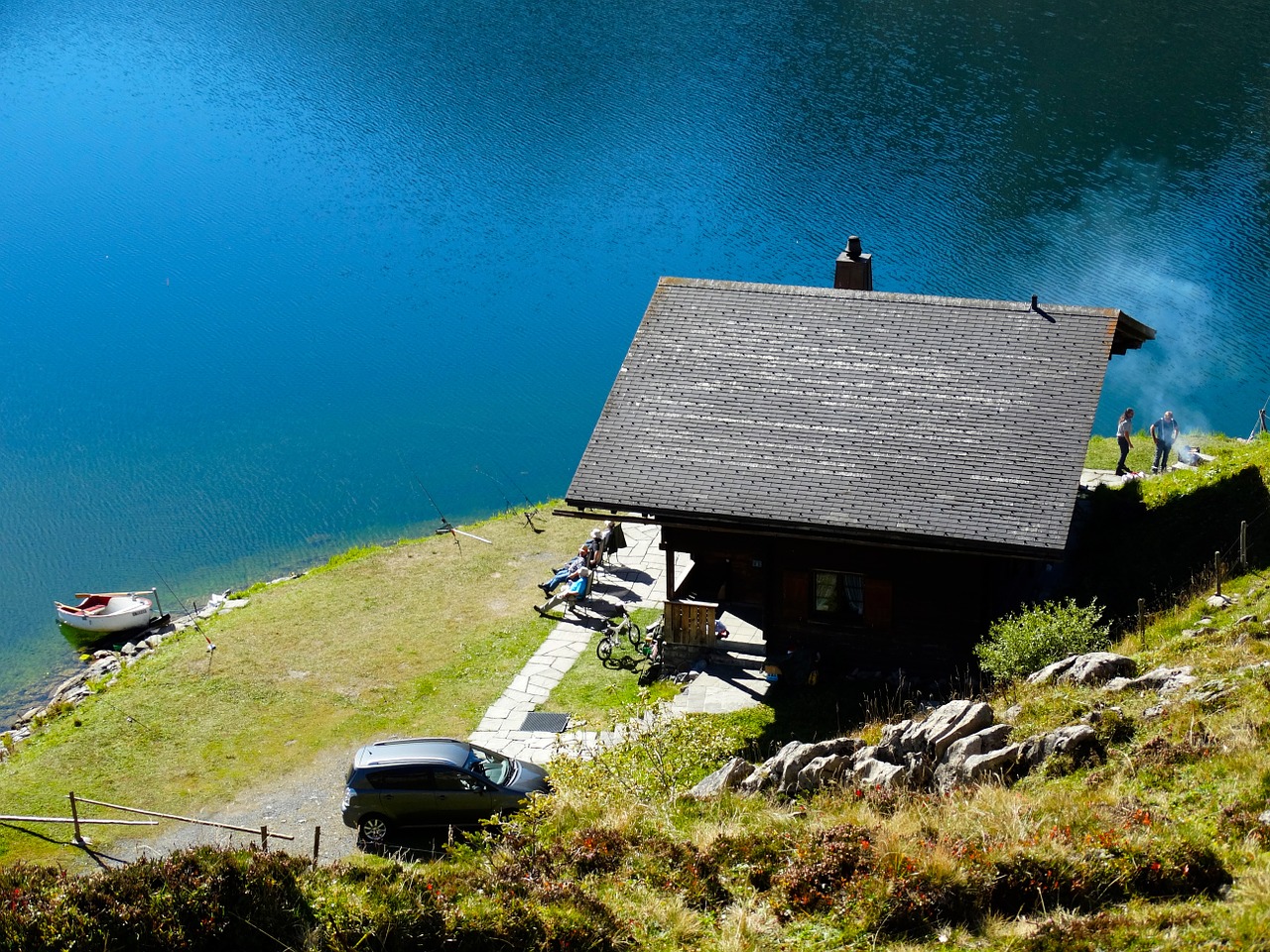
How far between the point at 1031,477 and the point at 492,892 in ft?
38.0

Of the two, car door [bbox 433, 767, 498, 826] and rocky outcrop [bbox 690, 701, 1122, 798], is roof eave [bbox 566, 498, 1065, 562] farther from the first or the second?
car door [bbox 433, 767, 498, 826]

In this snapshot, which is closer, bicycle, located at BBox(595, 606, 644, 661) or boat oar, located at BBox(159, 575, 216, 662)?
bicycle, located at BBox(595, 606, 644, 661)

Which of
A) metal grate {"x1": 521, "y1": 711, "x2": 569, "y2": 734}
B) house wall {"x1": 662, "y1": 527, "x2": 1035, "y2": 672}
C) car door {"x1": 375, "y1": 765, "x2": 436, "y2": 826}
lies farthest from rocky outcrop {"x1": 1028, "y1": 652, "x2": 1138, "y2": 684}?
car door {"x1": 375, "y1": 765, "x2": 436, "y2": 826}

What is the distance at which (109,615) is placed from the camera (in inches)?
1152

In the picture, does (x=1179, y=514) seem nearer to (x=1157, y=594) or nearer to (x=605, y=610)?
(x=1157, y=594)

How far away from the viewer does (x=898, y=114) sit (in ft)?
179

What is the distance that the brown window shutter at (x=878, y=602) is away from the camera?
69.4 feet

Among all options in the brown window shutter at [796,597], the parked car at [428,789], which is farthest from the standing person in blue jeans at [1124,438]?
the parked car at [428,789]

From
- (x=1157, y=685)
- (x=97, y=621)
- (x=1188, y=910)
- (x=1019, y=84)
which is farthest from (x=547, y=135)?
(x=1188, y=910)

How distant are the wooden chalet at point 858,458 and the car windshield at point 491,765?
15.4 feet

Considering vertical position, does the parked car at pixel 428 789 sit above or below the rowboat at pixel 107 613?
below

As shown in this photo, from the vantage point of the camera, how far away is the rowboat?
→ 29.2 meters

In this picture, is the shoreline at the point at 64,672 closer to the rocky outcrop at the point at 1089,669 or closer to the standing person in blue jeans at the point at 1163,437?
the standing person in blue jeans at the point at 1163,437

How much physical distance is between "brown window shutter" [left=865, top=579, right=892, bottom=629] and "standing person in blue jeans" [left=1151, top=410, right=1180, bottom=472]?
31.6 feet
